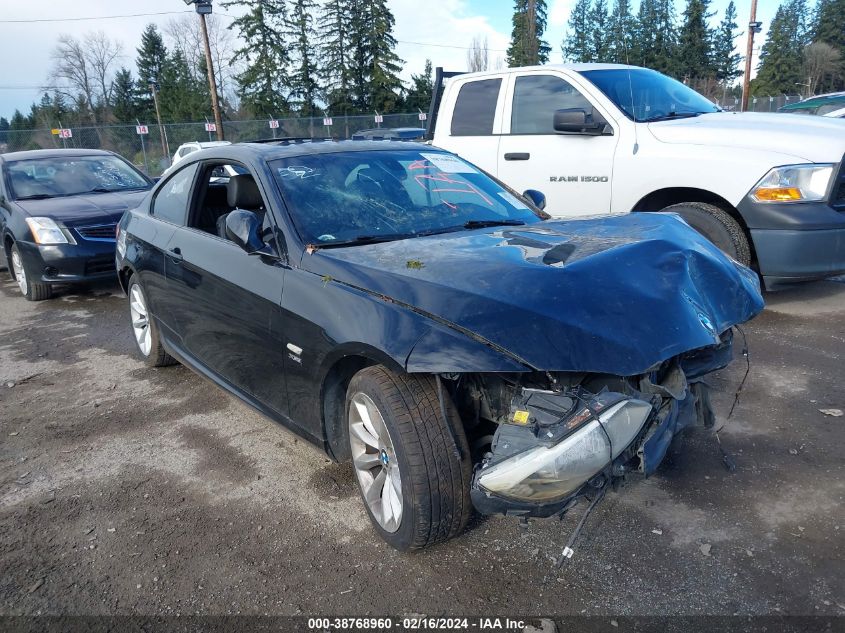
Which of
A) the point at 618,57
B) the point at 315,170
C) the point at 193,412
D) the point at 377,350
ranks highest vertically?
the point at 618,57

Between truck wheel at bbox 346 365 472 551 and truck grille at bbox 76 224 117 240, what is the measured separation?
228 inches

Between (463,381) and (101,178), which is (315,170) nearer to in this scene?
(463,381)

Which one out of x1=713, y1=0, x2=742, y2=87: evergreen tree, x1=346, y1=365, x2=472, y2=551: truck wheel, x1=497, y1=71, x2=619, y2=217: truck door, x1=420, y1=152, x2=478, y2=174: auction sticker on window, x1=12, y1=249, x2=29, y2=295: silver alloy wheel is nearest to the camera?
x1=346, y1=365, x2=472, y2=551: truck wheel

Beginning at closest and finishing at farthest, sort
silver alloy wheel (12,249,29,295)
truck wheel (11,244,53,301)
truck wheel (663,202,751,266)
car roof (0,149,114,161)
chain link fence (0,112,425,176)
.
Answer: truck wheel (663,202,751,266), truck wheel (11,244,53,301), silver alloy wheel (12,249,29,295), car roof (0,149,114,161), chain link fence (0,112,425,176)

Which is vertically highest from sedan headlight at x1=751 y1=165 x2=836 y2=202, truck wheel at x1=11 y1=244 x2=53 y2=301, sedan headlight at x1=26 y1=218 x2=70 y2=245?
sedan headlight at x1=751 y1=165 x2=836 y2=202

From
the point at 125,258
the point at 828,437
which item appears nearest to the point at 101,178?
the point at 125,258

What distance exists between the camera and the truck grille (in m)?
7.17

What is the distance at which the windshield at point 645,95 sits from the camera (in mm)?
5852

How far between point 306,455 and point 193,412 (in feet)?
3.62

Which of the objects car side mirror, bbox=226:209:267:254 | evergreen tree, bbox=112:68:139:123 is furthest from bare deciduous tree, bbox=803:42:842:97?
car side mirror, bbox=226:209:267:254

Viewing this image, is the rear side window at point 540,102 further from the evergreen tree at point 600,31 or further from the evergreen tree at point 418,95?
the evergreen tree at point 600,31

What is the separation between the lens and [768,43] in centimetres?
7125

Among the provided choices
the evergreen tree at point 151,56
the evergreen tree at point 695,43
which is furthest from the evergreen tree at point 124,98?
the evergreen tree at point 695,43

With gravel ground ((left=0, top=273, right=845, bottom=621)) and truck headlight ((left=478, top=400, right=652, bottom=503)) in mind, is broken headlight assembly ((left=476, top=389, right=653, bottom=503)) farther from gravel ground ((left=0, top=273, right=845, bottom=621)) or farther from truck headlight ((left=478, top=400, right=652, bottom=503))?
gravel ground ((left=0, top=273, right=845, bottom=621))
